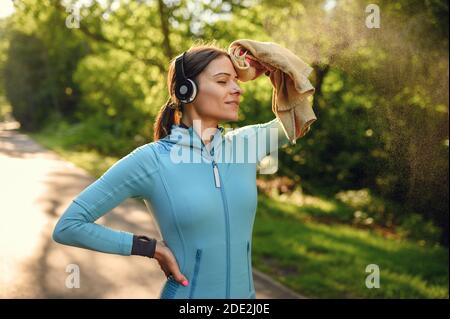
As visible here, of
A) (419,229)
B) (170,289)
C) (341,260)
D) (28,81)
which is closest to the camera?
(170,289)

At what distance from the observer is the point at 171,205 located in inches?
78.3

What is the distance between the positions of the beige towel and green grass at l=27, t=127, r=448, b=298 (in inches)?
167

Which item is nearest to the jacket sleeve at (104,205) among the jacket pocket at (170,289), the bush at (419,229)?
the jacket pocket at (170,289)

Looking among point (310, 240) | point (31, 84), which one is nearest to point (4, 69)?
point (31, 84)

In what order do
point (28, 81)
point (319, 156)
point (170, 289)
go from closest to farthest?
1. point (170, 289)
2. point (319, 156)
3. point (28, 81)

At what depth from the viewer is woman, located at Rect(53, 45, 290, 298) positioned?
6.42 feet

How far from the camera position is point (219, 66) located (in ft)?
7.11

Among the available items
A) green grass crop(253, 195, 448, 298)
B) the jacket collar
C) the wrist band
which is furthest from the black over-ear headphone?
green grass crop(253, 195, 448, 298)

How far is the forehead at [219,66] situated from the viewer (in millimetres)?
2160

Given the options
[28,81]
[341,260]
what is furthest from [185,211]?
[28,81]

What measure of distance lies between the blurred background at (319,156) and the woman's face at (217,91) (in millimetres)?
1671

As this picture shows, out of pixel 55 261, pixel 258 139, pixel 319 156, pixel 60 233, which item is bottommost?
pixel 55 261

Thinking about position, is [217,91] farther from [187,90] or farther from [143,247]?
[143,247]

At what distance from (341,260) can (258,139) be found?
18.9 feet
